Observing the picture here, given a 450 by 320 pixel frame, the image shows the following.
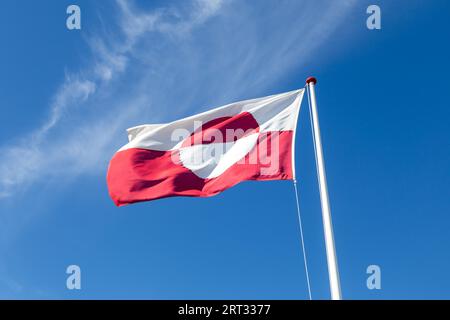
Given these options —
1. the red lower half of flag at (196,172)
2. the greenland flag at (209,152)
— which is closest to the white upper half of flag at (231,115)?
the greenland flag at (209,152)

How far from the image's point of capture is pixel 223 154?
12.5 metres

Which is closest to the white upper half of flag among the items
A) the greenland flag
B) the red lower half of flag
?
the greenland flag

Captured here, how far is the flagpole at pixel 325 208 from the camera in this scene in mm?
8820

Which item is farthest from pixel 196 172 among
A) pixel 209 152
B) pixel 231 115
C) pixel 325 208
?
pixel 325 208

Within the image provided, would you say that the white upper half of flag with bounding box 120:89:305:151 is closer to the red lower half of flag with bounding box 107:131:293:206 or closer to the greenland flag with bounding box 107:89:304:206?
the greenland flag with bounding box 107:89:304:206

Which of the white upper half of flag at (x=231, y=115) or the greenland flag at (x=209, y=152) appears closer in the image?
the greenland flag at (x=209, y=152)

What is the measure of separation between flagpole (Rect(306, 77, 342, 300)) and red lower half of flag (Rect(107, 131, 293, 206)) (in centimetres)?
87

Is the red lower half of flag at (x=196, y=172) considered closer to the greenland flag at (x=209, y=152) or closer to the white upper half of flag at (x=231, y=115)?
the greenland flag at (x=209, y=152)

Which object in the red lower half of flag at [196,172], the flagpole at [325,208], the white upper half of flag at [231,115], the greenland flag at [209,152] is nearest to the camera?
the flagpole at [325,208]

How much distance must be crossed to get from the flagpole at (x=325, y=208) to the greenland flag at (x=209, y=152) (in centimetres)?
72
